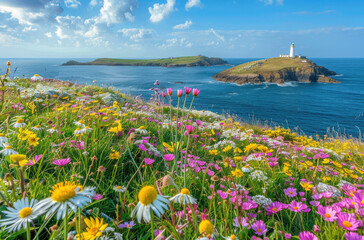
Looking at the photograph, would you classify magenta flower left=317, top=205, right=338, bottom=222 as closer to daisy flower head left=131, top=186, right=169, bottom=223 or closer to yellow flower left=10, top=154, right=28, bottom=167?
daisy flower head left=131, top=186, right=169, bottom=223

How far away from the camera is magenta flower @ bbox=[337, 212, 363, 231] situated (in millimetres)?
1278

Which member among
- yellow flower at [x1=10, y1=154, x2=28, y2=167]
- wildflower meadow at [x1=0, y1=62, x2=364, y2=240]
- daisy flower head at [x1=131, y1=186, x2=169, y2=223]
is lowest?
wildflower meadow at [x1=0, y1=62, x2=364, y2=240]

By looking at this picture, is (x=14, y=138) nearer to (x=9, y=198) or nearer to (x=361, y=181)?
(x=9, y=198)

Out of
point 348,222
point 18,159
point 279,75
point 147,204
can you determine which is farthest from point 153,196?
point 279,75

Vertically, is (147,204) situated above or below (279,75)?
below

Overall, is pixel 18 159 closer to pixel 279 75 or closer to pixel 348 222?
pixel 348 222

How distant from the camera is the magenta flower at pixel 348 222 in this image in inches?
50.3

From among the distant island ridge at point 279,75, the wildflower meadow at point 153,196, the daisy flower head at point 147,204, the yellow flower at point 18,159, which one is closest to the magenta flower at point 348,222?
the wildflower meadow at point 153,196

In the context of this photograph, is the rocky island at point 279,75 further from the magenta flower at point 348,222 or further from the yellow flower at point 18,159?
the yellow flower at point 18,159

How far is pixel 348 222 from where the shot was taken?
1.33 metres

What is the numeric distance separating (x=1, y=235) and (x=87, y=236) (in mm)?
772

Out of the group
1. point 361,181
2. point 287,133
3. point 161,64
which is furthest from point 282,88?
point 161,64

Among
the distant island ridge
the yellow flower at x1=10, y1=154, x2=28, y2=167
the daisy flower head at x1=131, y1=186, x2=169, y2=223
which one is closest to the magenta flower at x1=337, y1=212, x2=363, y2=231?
the daisy flower head at x1=131, y1=186, x2=169, y2=223

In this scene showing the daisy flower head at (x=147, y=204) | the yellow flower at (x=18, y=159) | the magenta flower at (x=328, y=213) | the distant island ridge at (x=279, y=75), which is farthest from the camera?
the distant island ridge at (x=279, y=75)
